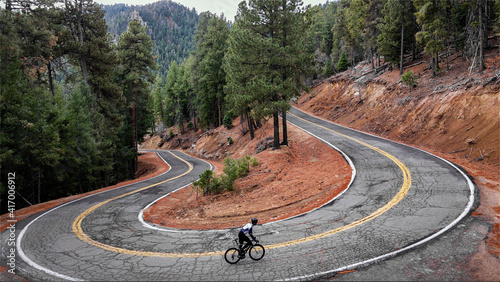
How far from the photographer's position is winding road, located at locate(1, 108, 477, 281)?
6.46 meters

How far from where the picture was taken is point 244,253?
22.1 ft

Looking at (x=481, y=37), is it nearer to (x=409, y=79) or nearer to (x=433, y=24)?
(x=433, y=24)

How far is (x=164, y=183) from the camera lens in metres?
19.8

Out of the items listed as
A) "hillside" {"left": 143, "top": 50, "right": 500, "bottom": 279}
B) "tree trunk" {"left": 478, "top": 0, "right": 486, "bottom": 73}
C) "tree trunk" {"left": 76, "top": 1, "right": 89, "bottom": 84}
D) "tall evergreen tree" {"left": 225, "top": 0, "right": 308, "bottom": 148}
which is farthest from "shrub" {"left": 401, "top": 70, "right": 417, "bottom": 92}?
"tree trunk" {"left": 76, "top": 1, "right": 89, "bottom": 84}

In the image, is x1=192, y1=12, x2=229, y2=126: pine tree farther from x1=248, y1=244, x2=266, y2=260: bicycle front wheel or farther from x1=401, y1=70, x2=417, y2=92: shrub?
x1=248, y1=244, x2=266, y2=260: bicycle front wheel

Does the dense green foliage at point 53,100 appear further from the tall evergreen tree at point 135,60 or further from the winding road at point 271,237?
the winding road at point 271,237

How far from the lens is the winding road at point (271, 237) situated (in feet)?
21.2

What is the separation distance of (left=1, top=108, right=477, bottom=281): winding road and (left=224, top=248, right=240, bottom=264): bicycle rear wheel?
152 mm

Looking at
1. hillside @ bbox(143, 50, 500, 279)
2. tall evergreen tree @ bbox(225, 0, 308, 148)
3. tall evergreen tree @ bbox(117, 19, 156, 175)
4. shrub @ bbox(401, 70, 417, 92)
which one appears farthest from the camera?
shrub @ bbox(401, 70, 417, 92)

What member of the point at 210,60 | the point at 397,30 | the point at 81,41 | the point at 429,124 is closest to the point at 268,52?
the point at 81,41

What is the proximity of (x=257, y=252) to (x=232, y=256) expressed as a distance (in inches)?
28.0

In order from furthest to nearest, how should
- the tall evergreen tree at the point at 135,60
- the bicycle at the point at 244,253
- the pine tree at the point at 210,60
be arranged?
the pine tree at the point at 210,60
the tall evergreen tree at the point at 135,60
the bicycle at the point at 244,253

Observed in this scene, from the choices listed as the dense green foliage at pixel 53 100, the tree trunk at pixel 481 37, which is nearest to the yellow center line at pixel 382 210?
the tree trunk at pixel 481 37

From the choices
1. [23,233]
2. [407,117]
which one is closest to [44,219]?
[23,233]
